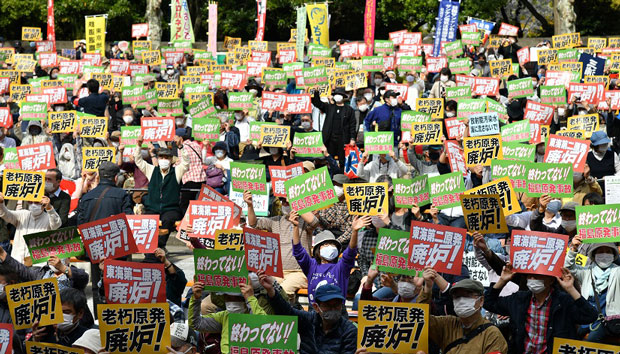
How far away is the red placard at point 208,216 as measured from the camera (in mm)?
10766

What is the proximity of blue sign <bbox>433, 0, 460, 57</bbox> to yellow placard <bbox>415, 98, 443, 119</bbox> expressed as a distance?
9811 millimetres

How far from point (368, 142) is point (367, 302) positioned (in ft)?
22.8

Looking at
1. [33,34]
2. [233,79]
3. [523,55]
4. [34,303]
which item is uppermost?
[33,34]

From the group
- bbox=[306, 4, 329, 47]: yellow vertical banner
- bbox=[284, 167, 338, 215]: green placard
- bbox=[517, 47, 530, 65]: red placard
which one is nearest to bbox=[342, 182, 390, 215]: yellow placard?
bbox=[284, 167, 338, 215]: green placard

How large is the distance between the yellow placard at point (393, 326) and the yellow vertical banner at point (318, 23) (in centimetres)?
2160

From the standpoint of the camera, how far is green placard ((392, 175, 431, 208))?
1078cm

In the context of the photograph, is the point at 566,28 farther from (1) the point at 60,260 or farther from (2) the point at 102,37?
(1) the point at 60,260

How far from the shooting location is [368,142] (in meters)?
14.2

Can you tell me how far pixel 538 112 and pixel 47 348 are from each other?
10.5 meters

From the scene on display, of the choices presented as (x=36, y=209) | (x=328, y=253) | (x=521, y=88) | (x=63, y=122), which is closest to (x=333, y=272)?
(x=328, y=253)

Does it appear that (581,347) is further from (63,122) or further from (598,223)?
(63,122)

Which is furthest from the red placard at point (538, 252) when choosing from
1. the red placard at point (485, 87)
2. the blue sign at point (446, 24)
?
the blue sign at point (446, 24)

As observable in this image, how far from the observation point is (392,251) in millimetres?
8562

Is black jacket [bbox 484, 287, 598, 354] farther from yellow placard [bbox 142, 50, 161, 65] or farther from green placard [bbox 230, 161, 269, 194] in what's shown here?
yellow placard [bbox 142, 50, 161, 65]
